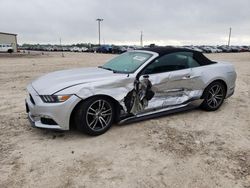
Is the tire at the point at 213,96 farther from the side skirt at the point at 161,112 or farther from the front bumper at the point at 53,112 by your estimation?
the front bumper at the point at 53,112

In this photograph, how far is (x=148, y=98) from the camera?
4.39 meters

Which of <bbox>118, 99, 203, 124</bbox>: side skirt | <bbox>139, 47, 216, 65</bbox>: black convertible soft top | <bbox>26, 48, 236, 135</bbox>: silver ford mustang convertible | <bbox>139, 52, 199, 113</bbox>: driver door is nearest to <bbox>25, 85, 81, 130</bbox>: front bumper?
<bbox>26, 48, 236, 135</bbox>: silver ford mustang convertible

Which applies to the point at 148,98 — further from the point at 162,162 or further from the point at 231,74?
the point at 231,74

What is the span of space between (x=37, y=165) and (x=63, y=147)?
55 cm

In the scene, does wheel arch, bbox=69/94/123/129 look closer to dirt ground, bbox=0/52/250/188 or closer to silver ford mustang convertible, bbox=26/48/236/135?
silver ford mustang convertible, bbox=26/48/236/135

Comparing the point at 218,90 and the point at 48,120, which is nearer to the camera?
the point at 48,120

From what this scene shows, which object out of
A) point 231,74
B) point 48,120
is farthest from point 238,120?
point 48,120

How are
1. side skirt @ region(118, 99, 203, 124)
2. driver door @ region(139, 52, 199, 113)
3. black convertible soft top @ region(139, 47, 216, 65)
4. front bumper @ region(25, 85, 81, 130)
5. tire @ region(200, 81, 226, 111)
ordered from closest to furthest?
1. front bumper @ region(25, 85, 81, 130)
2. side skirt @ region(118, 99, 203, 124)
3. driver door @ region(139, 52, 199, 113)
4. black convertible soft top @ region(139, 47, 216, 65)
5. tire @ region(200, 81, 226, 111)

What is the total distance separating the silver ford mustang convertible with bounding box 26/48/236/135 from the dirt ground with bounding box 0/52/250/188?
294 mm

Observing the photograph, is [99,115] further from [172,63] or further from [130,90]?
[172,63]

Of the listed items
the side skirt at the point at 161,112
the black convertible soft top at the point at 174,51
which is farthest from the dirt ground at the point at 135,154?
the black convertible soft top at the point at 174,51

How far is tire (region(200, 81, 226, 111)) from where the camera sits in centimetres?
514

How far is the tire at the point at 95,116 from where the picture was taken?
379 centimetres

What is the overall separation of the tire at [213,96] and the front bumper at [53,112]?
285 cm
